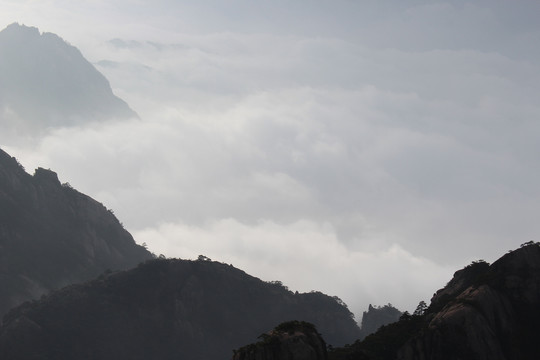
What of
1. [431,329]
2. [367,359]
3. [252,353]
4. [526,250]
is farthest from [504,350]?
[252,353]

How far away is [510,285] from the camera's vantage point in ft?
468

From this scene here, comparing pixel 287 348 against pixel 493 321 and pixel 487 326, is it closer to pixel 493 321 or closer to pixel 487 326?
pixel 487 326

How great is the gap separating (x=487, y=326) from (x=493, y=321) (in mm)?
2380

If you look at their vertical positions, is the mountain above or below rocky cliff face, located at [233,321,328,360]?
above

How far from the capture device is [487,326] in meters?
135

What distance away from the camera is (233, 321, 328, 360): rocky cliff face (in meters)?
97.8

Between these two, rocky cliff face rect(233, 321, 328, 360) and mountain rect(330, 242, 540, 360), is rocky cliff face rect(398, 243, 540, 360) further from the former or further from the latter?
rocky cliff face rect(233, 321, 328, 360)

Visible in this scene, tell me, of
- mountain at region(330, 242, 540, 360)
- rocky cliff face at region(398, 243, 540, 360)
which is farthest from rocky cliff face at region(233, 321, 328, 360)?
rocky cliff face at region(398, 243, 540, 360)

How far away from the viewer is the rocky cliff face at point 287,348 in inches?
3851

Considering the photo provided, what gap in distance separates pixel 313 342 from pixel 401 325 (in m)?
59.6

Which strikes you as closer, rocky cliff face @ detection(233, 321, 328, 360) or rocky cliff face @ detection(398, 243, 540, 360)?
rocky cliff face @ detection(233, 321, 328, 360)

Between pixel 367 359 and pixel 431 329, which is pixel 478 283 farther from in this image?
pixel 367 359

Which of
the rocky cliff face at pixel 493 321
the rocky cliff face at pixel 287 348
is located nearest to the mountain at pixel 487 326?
the rocky cliff face at pixel 493 321

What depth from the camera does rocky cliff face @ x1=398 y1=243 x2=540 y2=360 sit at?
13262cm
